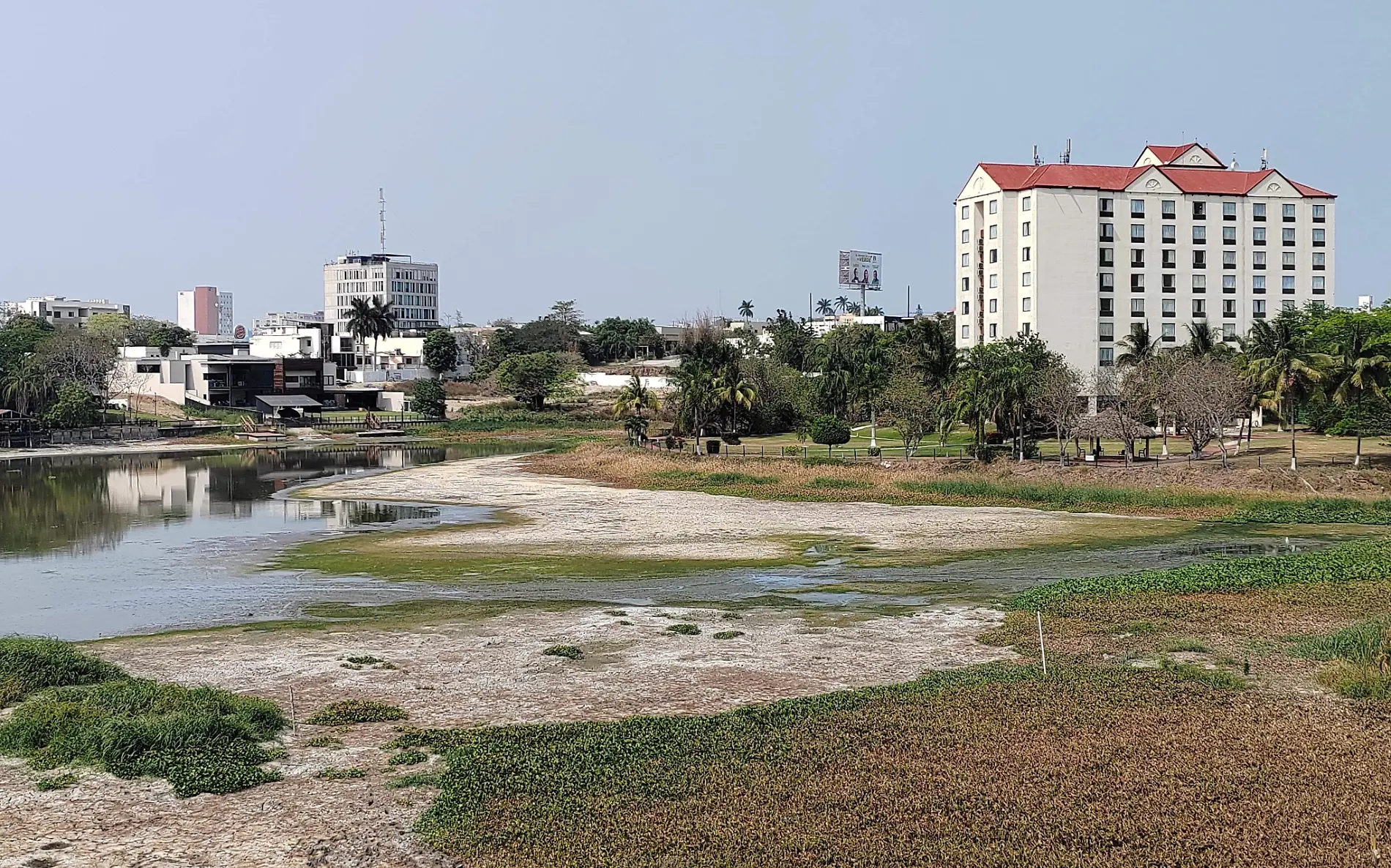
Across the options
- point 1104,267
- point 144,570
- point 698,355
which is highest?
point 1104,267

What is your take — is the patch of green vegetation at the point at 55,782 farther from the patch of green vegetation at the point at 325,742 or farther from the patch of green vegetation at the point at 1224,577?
the patch of green vegetation at the point at 1224,577

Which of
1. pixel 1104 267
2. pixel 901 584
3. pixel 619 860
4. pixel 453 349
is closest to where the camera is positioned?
pixel 619 860

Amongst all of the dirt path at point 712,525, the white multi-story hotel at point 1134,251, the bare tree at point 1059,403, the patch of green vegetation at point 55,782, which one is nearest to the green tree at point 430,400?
the white multi-story hotel at point 1134,251

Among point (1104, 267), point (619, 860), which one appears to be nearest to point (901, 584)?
point (619, 860)

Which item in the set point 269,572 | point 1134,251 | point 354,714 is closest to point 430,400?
point 1134,251

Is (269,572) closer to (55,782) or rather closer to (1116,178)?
(55,782)

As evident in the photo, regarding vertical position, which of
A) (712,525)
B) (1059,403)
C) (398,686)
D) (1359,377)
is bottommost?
(712,525)

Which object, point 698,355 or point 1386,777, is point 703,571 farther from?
point 698,355

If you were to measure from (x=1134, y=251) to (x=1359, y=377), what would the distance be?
43168mm

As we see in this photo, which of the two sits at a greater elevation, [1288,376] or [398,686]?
[1288,376]

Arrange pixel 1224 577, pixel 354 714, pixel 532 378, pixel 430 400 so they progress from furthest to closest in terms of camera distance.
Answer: pixel 532 378
pixel 430 400
pixel 1224 577
pixel 354 714

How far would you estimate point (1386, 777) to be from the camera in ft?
47.9

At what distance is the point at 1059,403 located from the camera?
67.6 metres

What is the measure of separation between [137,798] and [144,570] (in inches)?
1020
